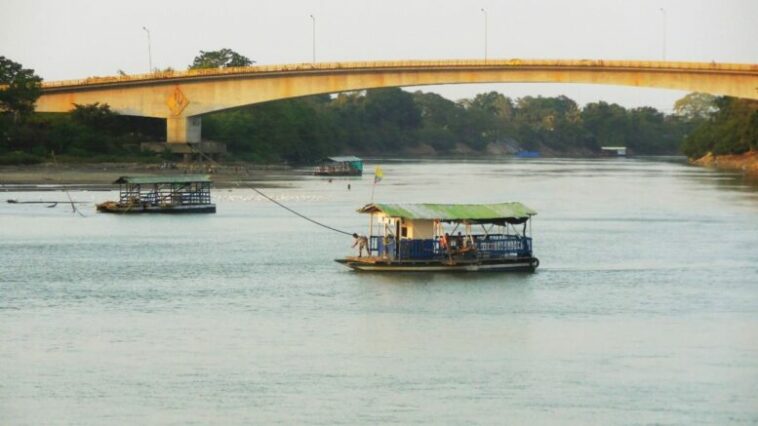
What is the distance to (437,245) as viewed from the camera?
157ft

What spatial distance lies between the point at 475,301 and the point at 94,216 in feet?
107

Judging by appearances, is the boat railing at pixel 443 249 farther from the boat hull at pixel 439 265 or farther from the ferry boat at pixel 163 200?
the ferry boat at pixel 163 200

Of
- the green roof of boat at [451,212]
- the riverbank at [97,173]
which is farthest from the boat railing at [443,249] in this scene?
the riverbank at [97,173]

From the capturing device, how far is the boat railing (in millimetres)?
47250

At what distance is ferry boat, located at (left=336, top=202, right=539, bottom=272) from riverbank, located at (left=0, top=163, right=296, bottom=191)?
45.1 metres

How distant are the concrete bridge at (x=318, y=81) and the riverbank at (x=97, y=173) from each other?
5.75 m

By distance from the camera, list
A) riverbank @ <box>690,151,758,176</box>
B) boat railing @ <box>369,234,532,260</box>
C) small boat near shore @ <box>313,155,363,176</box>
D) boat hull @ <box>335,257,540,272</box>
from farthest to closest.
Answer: riverbank @ <box>690,151,758,176</box> < small boat near shore @ <box>313,155,363,176</box> < boat railing @ <box>369,234,532,260</box> < boat hull @ <box>335,257,540,272</box>

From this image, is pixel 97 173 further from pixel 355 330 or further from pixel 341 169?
pixel 355 330

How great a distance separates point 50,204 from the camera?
75.4 meters

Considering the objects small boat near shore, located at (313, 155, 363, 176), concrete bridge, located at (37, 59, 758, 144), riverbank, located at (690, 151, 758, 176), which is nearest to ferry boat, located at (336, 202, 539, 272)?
concrete bridge, located at (37, 59, 758, 144)

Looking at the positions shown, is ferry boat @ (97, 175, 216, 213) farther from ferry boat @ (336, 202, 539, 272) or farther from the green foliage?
the green foliage

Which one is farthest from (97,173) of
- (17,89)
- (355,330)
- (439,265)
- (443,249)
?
(355,330)

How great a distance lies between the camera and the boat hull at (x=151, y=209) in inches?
2849

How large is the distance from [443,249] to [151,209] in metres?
28.9
